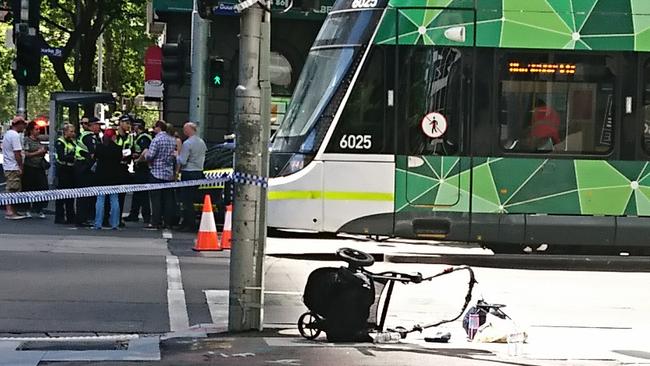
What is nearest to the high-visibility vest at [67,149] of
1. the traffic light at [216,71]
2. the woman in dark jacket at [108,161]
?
the woman in dark jacket at [108,161]

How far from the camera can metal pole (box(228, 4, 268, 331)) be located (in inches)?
363

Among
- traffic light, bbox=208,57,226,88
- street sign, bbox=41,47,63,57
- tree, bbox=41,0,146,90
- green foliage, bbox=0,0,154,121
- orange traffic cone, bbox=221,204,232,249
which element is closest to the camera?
orange traffic cone, bbox=221,204,232,249

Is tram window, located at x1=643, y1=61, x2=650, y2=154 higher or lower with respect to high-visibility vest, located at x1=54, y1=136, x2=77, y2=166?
higher

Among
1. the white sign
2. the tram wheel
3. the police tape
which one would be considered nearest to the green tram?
the tram wheel

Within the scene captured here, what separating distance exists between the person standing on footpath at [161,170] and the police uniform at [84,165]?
2.98ft

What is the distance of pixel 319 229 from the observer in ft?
46.2

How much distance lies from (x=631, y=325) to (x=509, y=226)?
12.4 ft

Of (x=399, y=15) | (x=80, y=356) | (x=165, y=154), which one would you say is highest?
(x=399, y=15)

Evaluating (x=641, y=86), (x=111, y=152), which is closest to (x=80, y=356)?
(x=641, y=86)

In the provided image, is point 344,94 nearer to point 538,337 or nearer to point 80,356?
point 538,337

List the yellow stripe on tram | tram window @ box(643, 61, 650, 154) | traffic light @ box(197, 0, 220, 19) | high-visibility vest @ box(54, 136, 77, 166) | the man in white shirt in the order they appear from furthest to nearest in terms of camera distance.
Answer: high-visibility vest @ box(54, 136, 77, 166), the man in white shirt, tram window @ box(643, 61, 650, 154), the yellow stripe on tram, traffic light @ box(197, 0, 220, 19)

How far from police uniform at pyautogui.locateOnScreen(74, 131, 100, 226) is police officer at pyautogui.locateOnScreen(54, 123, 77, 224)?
231mm

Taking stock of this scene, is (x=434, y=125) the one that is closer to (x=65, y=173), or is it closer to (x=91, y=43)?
(x=65, y=173)

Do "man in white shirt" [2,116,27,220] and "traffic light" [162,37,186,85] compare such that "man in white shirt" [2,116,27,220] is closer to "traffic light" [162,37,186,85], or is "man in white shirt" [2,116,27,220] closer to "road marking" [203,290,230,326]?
"traffic light" [162,37,186,85]
